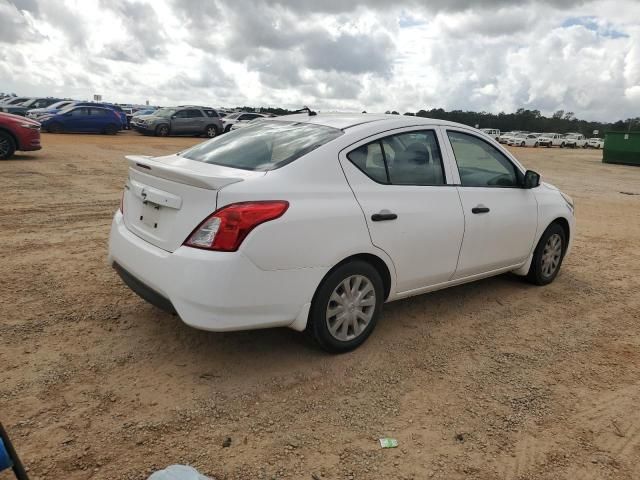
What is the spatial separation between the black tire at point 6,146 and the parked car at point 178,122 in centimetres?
1519

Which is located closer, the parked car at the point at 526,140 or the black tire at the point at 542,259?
the black tire at the point at 542,259

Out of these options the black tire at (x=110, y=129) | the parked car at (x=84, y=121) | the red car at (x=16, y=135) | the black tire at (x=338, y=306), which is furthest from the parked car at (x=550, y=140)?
the black tire at (x=338, y=306)

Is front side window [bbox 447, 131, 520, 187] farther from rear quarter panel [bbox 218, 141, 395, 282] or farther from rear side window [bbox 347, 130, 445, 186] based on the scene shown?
rear quarter panel [bbox 218, 141, 395, 282]

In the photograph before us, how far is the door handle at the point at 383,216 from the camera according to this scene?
3529mm

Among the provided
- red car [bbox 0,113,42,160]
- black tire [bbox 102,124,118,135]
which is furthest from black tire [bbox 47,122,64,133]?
red car [bbox 0,113,42,160]

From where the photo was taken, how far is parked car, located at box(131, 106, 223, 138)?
27.0 meters

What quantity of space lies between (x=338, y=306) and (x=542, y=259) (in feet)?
8.96

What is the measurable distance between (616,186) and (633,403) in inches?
585

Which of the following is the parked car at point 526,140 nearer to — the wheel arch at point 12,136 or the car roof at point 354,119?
the wheel arch at point 12,136

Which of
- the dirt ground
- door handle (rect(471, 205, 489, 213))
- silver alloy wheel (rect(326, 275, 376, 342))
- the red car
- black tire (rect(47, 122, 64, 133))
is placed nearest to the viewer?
the dirt ground

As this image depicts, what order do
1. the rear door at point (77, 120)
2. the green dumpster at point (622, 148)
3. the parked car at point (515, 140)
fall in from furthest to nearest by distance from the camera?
the parked car at point (515, 140)
the green dumpster at point (622, 148)
the rear door at point (77, 120)

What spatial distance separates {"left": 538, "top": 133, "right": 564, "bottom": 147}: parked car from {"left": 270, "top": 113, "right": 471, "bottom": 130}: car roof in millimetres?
54142

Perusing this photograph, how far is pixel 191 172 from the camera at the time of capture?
3.16 meters

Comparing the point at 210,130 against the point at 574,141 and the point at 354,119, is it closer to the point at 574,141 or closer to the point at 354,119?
the point at 354,119
